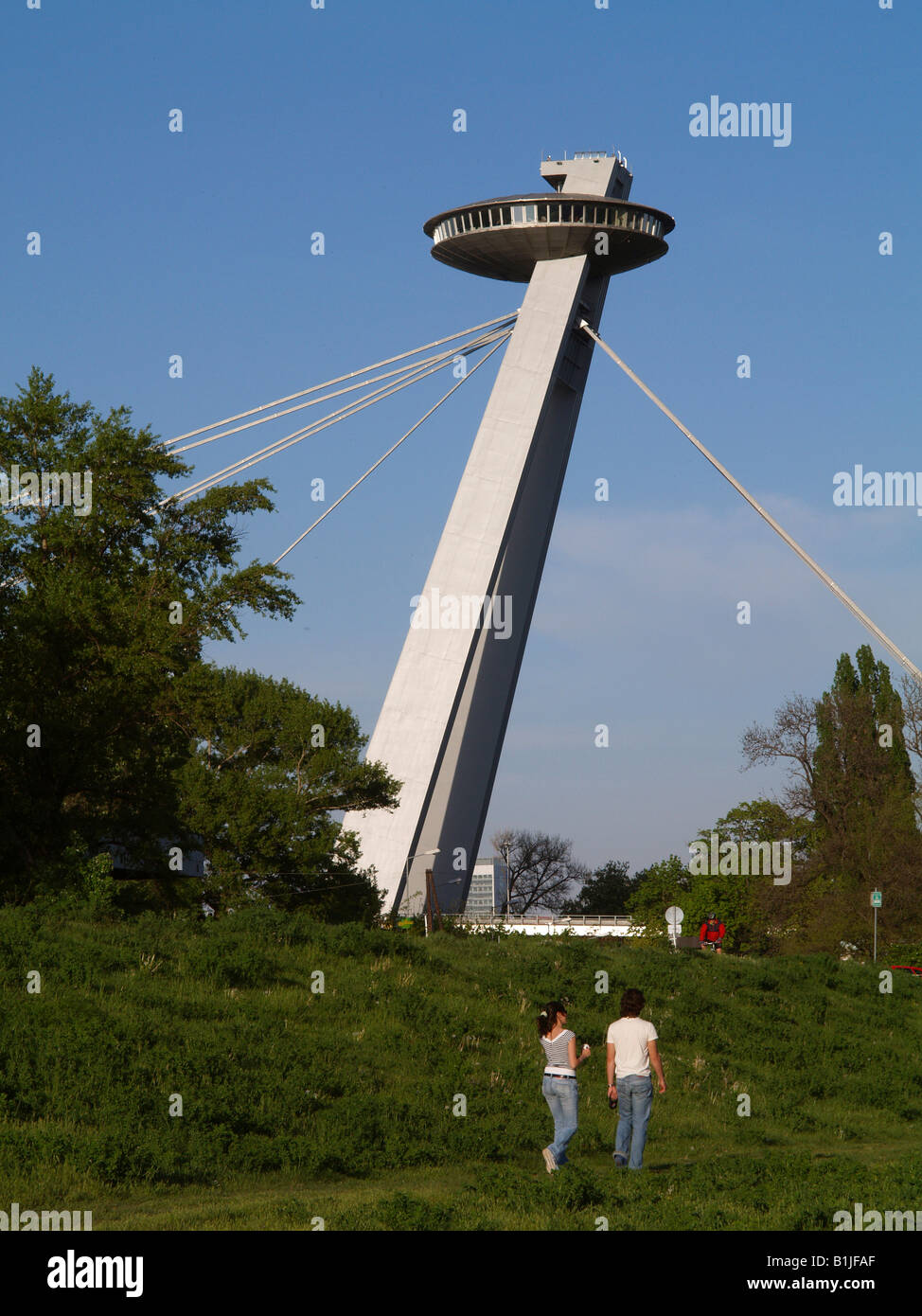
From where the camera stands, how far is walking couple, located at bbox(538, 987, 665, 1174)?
12.4 metres

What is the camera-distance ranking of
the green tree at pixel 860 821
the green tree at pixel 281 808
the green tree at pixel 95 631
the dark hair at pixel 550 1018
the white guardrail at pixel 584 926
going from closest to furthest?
the dark hair at pixel 550 1018 → the green tree at pixel 95 631 → the green tree at pixel 281 808 → the green tree at pixel 860 821 → the white guardrail at pixel 584 926

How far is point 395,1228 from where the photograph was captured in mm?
9797

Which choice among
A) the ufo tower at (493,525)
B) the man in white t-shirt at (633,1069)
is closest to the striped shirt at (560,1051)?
the man in white t-shirt at (633,1069)

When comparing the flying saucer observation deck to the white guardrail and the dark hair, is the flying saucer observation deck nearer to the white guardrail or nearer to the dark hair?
the white guardrail

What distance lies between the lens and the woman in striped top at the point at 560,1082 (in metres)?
12.6

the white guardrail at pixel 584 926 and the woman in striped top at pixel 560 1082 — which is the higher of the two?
the woman in striped top at pixel 560 1082

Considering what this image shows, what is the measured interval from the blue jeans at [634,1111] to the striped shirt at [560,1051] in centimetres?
48

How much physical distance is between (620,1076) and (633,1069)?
155 millimetres

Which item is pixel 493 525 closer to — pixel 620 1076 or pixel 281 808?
pixel 281 808

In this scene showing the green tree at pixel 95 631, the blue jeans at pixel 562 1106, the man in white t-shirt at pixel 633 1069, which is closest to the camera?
the man in white t-shirt at pixel 633 1069

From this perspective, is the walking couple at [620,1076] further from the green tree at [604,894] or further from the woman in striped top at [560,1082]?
the green tree at [604,894]
